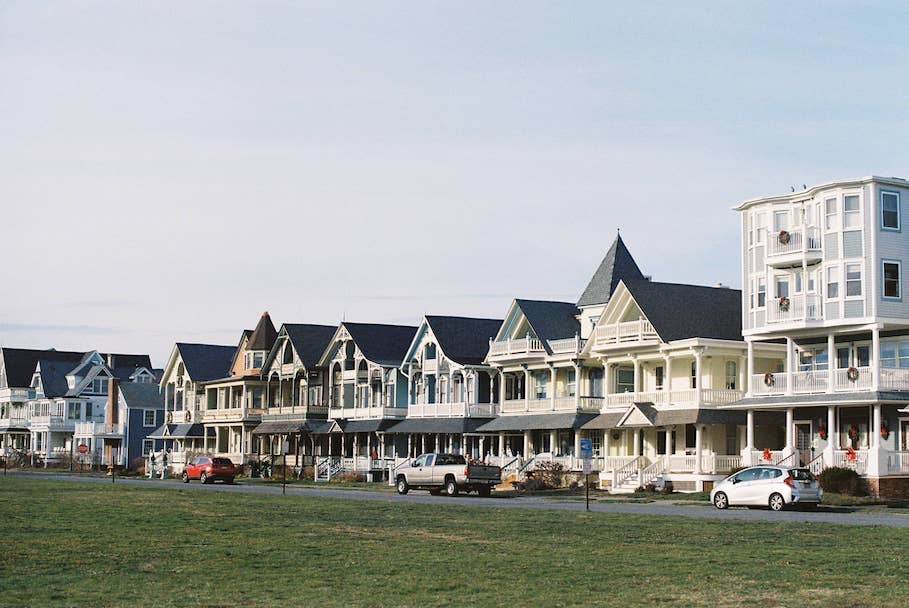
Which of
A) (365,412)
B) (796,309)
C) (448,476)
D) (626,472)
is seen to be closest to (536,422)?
(626,472)

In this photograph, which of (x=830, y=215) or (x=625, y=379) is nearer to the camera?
(x=830, y=215)

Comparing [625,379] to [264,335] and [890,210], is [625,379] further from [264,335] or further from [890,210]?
[264,335]

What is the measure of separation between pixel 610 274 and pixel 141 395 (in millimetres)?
61602

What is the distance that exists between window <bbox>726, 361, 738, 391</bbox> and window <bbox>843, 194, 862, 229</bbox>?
10.8m

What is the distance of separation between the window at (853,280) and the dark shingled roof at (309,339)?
45336 millimetres

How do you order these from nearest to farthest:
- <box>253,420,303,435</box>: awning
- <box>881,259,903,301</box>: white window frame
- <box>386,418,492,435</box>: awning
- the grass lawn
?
the grass lawn < <box>881,259,903,301</box>: white window frame < <box>386,418,492,435</box>: awning < <box>253,420,303,435</box>: awning

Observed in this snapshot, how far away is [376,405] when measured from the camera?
269ft

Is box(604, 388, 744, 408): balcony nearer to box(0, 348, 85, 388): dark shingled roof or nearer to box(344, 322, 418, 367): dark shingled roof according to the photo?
box(344, 322, 418, 367): dark shingled roof

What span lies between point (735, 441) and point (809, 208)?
40.4 feet

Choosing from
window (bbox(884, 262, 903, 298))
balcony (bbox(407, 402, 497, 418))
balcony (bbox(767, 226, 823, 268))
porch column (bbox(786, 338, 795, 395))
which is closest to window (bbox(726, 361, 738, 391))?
porch column (bbox(786, 338, 795, 395))

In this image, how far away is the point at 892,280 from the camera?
49250 millimetres

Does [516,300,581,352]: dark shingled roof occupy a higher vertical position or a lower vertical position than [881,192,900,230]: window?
lower

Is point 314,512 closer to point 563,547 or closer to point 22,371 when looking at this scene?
point 563,547

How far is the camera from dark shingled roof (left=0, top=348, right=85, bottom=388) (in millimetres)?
133125
